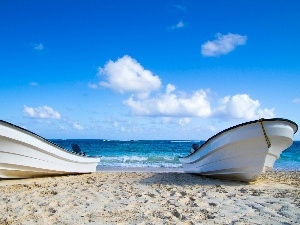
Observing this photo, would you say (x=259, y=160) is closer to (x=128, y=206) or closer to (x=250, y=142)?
(x=250, y=142)

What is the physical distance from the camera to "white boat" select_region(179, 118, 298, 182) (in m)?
7.36

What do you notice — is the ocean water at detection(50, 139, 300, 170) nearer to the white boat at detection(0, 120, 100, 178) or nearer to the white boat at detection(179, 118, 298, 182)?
the white boat at detection(0, 120, 100, 178)

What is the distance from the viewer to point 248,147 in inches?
305

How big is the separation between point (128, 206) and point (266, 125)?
3.89 meters

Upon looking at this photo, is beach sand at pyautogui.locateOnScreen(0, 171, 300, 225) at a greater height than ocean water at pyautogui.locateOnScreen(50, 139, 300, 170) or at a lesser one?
lesser

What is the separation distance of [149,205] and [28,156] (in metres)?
4.61

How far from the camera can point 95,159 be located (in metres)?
12.7

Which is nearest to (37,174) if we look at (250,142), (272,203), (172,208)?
(172,208)

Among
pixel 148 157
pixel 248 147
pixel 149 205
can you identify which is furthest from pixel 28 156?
pixel 148 157

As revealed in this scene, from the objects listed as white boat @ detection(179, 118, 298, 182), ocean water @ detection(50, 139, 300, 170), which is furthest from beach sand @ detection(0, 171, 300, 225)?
ocean water @ detection(50, 139, 300, 170)

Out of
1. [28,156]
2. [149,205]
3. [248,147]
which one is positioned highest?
[248,147]

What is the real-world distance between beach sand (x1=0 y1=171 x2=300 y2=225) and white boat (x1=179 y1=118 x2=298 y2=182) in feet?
1.95

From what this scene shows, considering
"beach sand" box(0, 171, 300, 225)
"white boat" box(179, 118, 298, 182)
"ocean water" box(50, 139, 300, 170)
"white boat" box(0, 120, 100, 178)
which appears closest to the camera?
"beach sand" box(0, 171, 300, 225)

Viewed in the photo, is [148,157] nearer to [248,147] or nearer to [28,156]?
[28,156]
